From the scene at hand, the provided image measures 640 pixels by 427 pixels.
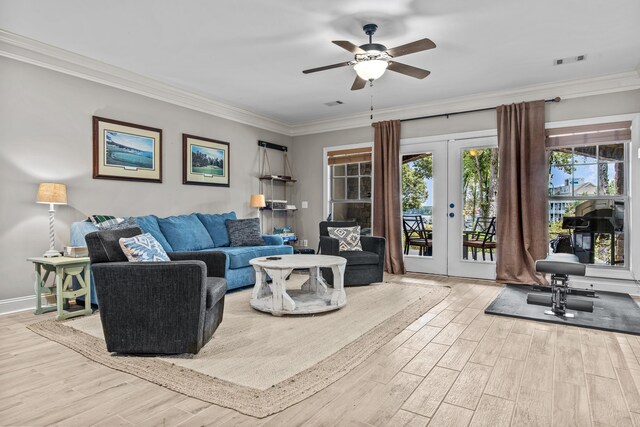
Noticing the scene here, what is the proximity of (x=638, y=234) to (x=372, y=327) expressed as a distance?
12.1 feet

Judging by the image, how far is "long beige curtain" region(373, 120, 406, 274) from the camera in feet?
19.5

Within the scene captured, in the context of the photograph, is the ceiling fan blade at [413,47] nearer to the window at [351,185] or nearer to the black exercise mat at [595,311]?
the black exercise mat at [595,311]

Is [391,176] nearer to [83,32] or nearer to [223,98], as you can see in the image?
[223,98]

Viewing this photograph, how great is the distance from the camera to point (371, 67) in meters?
3.33

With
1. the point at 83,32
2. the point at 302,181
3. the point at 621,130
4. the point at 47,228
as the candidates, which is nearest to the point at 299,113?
the point at 302,181

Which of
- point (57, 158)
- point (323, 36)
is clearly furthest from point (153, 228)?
point (323, 36)

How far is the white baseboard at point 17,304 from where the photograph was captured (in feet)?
11.6

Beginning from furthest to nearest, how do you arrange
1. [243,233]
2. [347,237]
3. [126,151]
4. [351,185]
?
1. [351,185]
2. [243,233]
3. [347,237]
4. [126,151]

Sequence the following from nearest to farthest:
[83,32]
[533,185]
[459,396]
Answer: [459,396] → [83,32] → [533,185]

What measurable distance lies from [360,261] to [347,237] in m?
0.49

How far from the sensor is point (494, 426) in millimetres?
1705

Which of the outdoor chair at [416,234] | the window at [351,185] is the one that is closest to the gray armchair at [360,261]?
the outdoor chair at [416,234]

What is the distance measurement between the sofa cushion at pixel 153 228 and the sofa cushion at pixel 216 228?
2.38 ft

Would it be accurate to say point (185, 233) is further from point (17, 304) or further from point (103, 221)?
point (17, 304)
